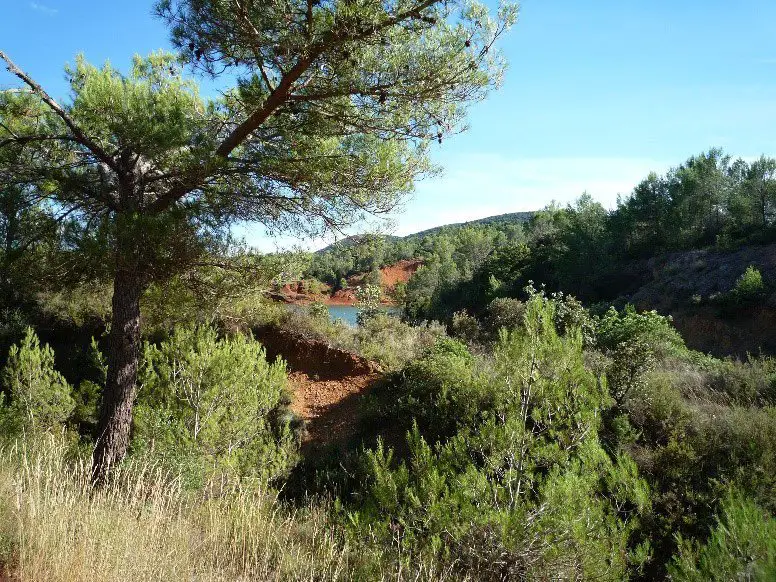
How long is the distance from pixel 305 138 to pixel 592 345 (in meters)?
7.15

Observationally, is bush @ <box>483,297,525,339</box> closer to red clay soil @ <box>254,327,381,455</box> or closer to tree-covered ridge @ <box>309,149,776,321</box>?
red clay soil @ <box>254,327,381,455</box>

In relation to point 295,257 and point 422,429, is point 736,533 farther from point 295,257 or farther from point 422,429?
point 422,429

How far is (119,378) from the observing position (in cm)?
577

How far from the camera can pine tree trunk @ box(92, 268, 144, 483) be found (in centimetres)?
565

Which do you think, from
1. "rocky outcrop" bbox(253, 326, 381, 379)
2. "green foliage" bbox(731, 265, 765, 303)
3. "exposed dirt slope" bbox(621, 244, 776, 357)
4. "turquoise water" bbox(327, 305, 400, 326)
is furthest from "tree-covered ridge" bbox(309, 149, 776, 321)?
"rocky outcrop" bbox(253, 326, 381, 379)

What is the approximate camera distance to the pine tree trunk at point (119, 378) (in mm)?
5652

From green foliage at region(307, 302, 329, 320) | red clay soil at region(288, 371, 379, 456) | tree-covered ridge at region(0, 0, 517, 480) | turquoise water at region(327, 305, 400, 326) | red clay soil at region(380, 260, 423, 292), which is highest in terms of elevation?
red clay soil at region(380, 260, 423, 292)

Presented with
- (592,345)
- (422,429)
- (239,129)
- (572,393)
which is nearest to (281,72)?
(239,129)

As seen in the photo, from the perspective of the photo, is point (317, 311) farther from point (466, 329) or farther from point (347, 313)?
point (347, 313)

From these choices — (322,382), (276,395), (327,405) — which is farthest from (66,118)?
(322,382)

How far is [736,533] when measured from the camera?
94.6 inches

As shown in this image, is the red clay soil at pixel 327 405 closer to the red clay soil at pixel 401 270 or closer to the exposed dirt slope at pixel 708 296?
the exposed dirt slope at pixel 708 296

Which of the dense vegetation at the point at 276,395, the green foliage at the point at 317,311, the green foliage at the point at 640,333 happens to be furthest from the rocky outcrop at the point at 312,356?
the green foliage at the point at 640,333

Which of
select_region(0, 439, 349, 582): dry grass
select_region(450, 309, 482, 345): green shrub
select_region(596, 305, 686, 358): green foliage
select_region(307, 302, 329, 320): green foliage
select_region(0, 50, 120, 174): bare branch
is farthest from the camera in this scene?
select_region(450, 309, 482, 345): green shrub
